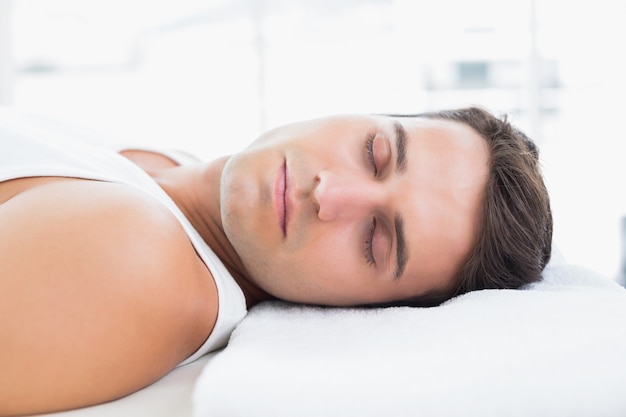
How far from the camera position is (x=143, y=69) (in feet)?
12.1

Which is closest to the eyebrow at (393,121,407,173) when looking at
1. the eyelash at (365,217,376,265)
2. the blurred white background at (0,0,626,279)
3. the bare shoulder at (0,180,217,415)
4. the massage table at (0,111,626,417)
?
the eyelash at (365,217,376,265)

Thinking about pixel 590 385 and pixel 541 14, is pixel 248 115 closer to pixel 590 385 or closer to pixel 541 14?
pixel 541 14

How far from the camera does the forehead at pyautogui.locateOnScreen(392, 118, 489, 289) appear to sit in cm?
110

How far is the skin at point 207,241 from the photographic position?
748 mm

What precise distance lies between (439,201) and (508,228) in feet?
0.48

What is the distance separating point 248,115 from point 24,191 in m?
2.69

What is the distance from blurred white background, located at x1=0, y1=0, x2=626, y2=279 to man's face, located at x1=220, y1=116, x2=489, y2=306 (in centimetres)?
237

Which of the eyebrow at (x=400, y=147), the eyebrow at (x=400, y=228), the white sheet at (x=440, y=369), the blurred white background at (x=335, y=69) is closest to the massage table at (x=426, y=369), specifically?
the white sheet at (x=440, y=369)

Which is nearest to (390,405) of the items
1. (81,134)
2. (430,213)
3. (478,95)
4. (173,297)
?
(173,297)

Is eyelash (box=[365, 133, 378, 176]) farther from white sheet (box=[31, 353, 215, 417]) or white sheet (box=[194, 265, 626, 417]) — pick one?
white sheet (box=[31, 353, 215, 417])

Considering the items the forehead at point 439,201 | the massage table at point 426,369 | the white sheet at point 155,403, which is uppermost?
the forehead at point 439,201

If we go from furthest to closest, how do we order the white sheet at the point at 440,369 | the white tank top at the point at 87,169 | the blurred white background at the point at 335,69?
the blurred white background at the point at 335,69 < the white tank top at the point at 87,169 < the white sheet at the point at 440,369

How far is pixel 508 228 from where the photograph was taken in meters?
1.16

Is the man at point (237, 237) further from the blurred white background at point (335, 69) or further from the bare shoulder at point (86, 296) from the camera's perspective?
the blurred white background at point (335, 69)
